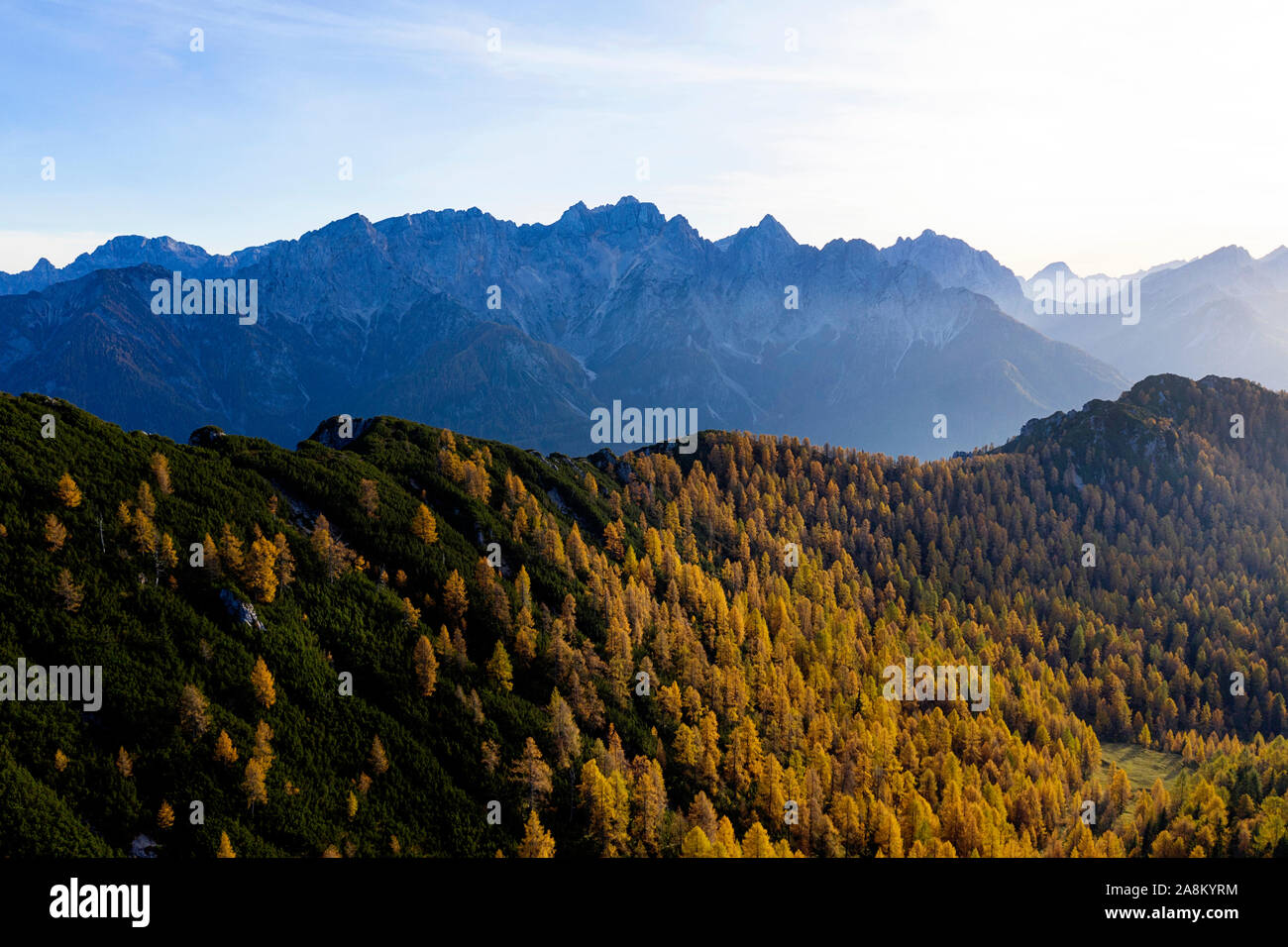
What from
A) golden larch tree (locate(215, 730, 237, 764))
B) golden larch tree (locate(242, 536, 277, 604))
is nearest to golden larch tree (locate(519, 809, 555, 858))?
golden larch tree (locate(215, 730, 237, 764))

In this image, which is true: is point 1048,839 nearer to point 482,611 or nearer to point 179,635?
point 482,611

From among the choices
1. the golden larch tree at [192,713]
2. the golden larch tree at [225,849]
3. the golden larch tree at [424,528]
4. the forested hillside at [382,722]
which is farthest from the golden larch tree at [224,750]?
the golden larch tree at [424,528]

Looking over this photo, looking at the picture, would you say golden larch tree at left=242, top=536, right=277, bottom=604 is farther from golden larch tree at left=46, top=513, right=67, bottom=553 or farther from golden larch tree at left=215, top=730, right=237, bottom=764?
golden larch tree at left=215, top=730, right=237, bottom=764

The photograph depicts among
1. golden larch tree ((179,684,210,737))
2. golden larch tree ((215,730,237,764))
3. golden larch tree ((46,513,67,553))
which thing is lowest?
golden larch tree ((215,730,237,764))

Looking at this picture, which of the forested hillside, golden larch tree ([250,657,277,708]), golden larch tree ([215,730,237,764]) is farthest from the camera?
golden larch tree ([250,657,277,708])

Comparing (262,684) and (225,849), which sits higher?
(262,684)

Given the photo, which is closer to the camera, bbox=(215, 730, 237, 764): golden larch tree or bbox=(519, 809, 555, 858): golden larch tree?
bbox=(215, 730, 237, 764): golden larch tree

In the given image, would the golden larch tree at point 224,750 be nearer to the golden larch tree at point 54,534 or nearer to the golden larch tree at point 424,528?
the golden larch tree at point 54,534

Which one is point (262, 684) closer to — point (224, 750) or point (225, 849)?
point (224, 750)

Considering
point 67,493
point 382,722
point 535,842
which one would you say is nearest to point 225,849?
point 382,722

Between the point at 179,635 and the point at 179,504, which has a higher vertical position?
the point at 179,504
